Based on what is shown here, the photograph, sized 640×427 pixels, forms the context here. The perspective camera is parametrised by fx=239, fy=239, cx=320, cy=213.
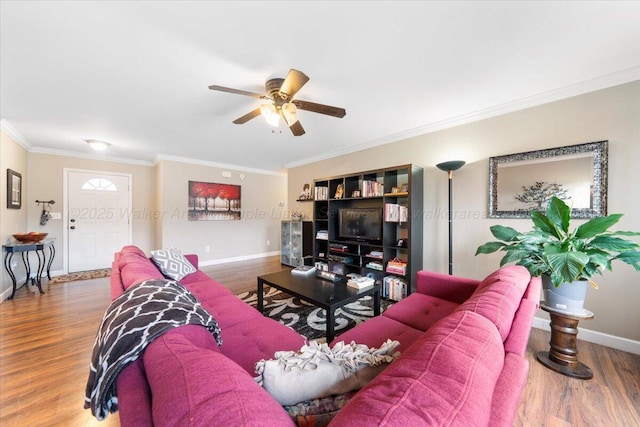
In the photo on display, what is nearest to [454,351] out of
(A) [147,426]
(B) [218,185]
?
(A) [147,426]

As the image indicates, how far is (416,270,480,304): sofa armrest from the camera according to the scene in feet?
6.31

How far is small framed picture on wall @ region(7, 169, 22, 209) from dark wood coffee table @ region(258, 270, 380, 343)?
3687mm

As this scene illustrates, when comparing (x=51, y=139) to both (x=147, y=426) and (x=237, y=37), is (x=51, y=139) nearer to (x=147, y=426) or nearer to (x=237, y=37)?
(x=237, y=37)

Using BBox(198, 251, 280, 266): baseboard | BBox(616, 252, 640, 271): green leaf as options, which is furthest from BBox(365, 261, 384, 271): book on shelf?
BBox(198, 251, 280, 266): baseboard

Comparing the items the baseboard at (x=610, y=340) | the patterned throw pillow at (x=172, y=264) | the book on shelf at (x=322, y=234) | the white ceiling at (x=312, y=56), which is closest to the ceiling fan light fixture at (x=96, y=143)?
the white ceiling at (x=312, y=56)

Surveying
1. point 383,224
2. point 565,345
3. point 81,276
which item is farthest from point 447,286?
point 81,276

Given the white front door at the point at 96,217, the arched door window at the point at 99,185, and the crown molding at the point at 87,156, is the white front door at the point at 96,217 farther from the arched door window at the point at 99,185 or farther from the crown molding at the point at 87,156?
the crown molding at the point at 87,156

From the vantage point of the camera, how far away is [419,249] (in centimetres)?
315

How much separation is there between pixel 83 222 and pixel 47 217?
46cm

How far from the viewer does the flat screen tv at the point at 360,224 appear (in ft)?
11.2

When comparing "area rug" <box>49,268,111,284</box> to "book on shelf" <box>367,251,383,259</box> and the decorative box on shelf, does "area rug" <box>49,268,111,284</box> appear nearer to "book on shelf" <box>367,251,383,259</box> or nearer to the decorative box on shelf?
"book on shelf" <box>367,251,383,259</box>

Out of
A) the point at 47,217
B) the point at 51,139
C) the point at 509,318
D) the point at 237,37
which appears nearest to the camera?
the point at 509,318

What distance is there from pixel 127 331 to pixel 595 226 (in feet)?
8.58

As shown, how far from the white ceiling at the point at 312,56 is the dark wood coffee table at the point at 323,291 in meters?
1.88
